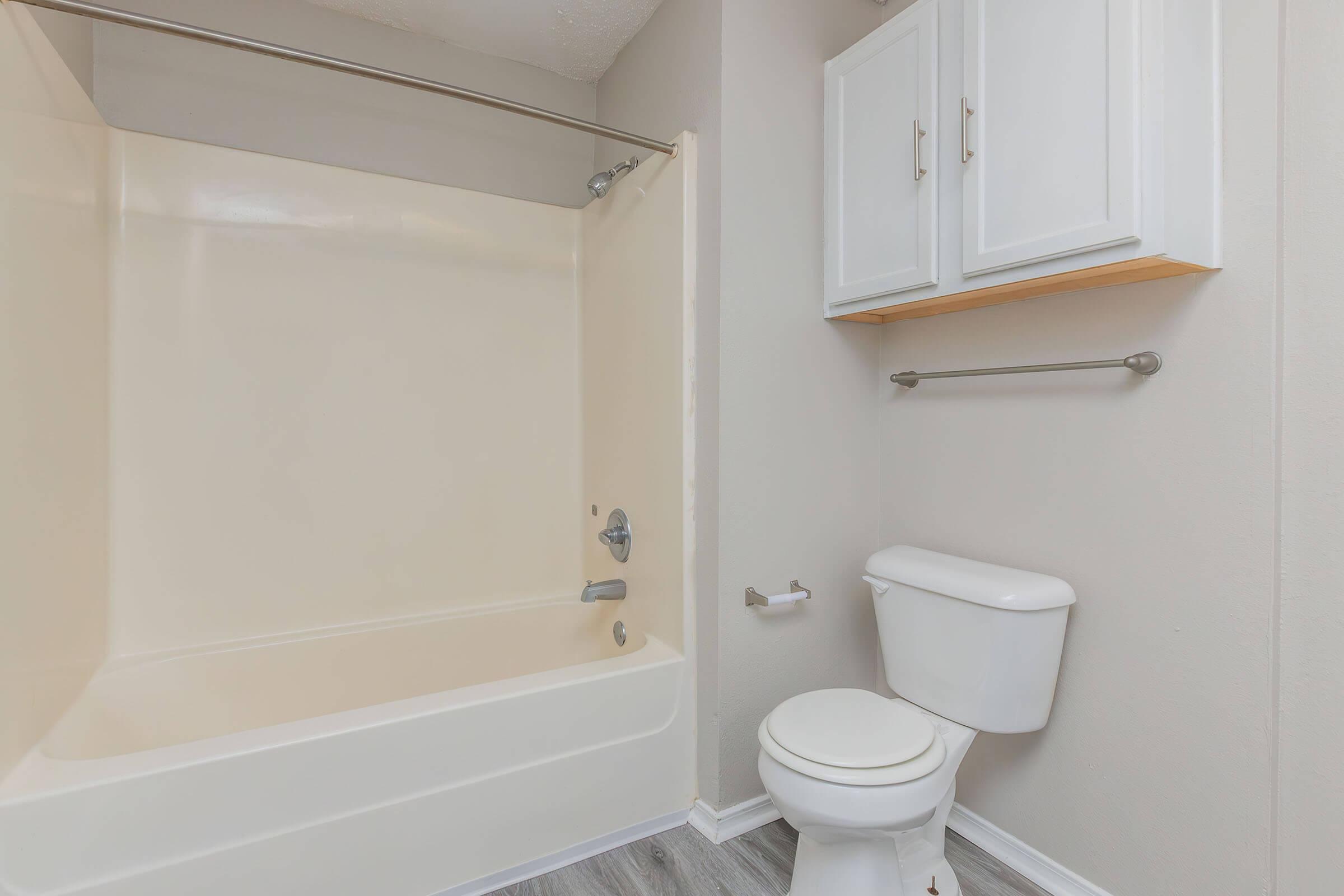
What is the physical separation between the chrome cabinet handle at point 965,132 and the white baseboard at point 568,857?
1756mm

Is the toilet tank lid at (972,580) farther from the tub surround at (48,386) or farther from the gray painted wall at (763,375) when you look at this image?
the tub surround at (48,386)

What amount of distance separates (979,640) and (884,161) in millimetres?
1160

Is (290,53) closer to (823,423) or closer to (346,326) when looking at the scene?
(346,326)

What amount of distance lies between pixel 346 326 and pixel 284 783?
132cm

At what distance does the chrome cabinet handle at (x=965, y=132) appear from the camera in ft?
4.55

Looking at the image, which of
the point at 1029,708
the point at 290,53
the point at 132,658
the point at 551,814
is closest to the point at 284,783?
the point at 551,814

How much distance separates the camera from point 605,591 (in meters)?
→ 2.04

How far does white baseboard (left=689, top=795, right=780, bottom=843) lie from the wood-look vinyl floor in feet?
0.07

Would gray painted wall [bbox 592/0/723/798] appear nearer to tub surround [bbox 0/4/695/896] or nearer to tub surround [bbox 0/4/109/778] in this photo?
tub surround [bbox 0/4/695/896]

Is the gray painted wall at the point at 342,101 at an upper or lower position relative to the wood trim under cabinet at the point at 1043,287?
upper

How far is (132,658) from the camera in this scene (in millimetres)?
1764

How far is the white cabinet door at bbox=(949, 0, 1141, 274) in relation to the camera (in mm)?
1141

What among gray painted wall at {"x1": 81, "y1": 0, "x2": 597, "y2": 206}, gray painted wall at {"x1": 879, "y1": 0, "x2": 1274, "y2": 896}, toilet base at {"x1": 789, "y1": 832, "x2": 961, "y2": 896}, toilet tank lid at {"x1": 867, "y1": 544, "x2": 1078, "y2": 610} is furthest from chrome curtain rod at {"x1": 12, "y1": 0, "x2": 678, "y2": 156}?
toilet base at {"x1": 789, "y1": 832, "x2": 961, "y2": 896}

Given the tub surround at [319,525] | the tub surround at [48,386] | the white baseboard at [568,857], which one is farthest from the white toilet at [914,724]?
the tub surround at [48,386]
